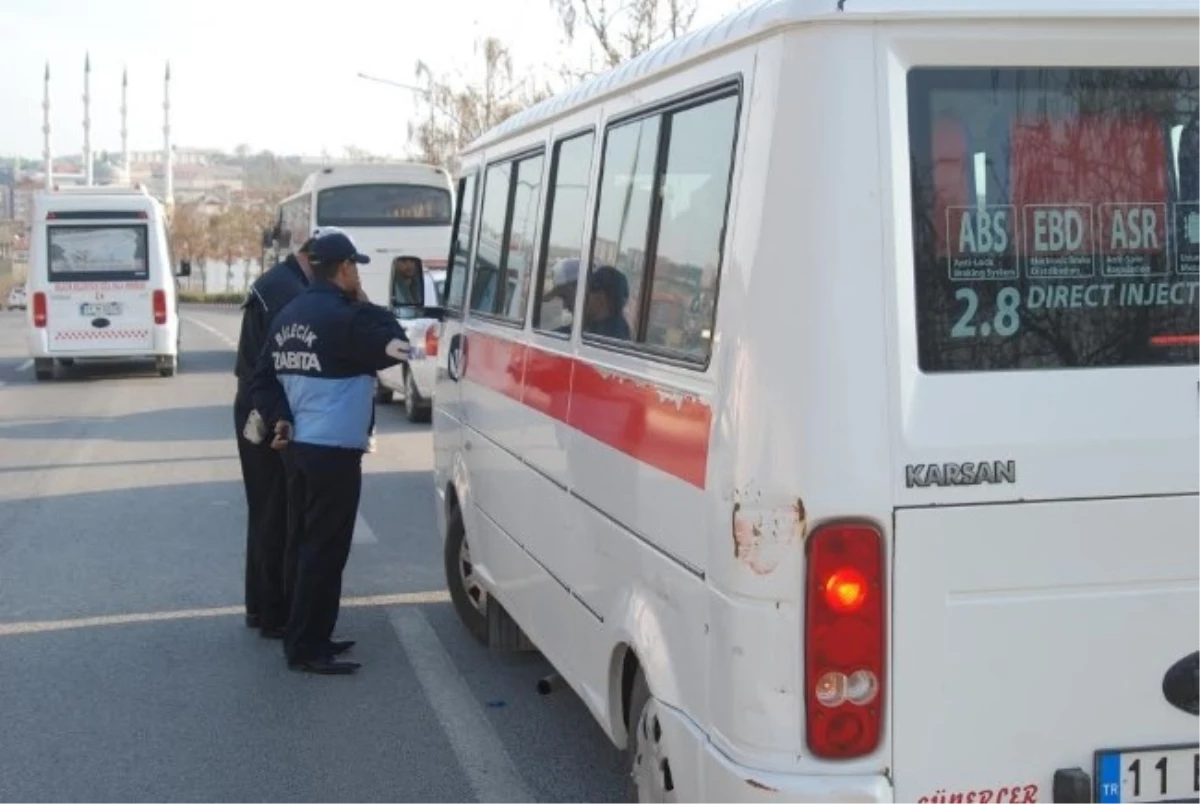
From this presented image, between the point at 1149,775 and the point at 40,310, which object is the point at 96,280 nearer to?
the point at 40,310

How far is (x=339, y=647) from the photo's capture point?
7383mm

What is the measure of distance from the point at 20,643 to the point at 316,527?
184 centimetres

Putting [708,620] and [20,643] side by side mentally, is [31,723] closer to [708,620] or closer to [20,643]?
[20,643]

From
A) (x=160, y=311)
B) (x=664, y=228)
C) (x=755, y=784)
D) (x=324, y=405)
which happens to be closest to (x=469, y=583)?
(x=324, y=405)

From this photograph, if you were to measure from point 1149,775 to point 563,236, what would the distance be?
2.73 m

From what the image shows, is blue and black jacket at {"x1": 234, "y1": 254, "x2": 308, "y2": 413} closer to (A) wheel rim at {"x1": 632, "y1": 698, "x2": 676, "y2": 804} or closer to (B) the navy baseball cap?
(B) the navy baseball cap

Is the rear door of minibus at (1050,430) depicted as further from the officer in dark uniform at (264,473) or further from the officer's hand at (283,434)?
the officer in dark uniform at (264,473)

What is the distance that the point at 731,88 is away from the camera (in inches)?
151

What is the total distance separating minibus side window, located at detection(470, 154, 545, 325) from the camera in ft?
20.0

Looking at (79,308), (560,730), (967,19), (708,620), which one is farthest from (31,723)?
(79,308)

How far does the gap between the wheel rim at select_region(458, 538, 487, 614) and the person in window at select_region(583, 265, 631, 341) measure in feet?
8.96

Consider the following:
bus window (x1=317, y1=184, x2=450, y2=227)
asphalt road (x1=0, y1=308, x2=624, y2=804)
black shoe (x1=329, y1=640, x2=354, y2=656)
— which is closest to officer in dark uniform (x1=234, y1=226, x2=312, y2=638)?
asphalt road (x1=0, y1=308, x2=624, y2=804)

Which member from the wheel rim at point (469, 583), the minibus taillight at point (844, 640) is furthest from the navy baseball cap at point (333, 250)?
the minibus taillight at point (844, 640)

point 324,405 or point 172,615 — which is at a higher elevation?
point 324,405
